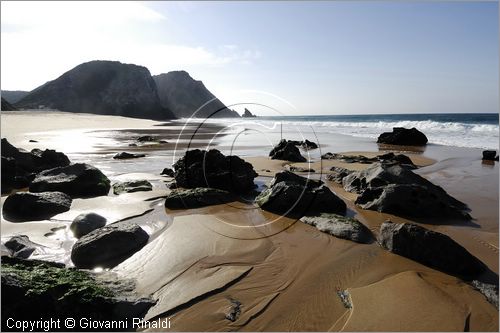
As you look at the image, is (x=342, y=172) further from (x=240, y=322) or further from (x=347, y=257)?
(x=240, y=322)

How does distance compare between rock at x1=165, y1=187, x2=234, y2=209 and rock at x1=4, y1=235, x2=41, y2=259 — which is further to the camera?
rock at x1=165, y1=187, x2=234, y2=209

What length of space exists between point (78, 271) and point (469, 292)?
20.7 ft

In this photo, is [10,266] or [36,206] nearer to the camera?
[10,266]

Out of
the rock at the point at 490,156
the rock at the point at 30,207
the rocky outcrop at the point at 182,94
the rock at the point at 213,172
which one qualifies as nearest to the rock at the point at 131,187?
the rock at the point at 213,172

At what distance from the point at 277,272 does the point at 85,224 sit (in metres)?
4.52

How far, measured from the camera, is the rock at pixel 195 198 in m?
9.26

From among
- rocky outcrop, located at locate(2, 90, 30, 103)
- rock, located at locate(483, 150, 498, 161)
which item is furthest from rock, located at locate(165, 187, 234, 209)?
rocky outcrop, located at locate(2, 90, 30, 103)

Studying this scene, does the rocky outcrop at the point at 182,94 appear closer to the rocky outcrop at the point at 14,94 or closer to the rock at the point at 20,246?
the rocky outcrop at the point at 14,94

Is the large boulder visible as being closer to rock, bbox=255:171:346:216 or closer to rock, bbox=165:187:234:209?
rock, bbox=255:171:346:216

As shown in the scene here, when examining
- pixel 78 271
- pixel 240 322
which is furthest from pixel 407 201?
pixel 78 271

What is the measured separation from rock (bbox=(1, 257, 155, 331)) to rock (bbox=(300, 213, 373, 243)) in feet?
14.3

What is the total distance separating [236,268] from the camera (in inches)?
230

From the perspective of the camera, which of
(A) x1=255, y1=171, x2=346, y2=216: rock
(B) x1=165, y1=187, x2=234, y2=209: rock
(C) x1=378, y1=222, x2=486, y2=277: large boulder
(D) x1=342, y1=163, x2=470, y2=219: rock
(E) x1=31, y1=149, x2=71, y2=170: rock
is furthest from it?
(E) x1=31, y1=149, x2=71, y2=170: rock

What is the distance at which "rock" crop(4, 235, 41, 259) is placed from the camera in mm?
6034
